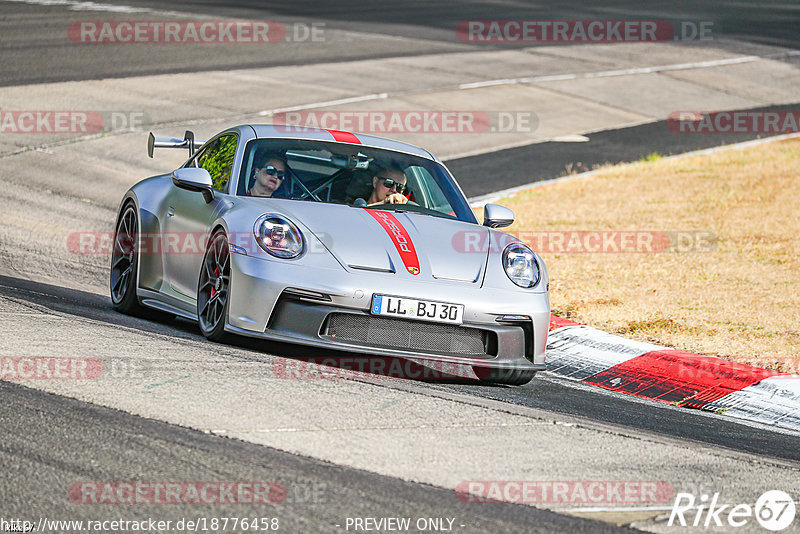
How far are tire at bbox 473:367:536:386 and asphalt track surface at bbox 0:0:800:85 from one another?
539 inches

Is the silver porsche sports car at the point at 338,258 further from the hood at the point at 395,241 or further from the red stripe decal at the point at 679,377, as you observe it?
the red stripe decal at the point at 679,377

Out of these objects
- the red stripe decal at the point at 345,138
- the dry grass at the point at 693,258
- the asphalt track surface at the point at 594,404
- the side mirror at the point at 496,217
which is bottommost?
the dry grass at the point at 693,258

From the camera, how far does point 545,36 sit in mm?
29672

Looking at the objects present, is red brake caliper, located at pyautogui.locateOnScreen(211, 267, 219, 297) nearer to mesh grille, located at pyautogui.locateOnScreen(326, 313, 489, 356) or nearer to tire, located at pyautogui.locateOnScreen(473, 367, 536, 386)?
mesh grille, located at pyautogui.locateOnScreen(326, 313, 489, 356)

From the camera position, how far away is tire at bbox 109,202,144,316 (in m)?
7.96

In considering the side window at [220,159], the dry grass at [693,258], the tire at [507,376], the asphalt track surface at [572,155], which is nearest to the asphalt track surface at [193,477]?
the tire at [507,376]

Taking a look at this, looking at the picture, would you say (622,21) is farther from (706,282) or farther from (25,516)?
(25,516)

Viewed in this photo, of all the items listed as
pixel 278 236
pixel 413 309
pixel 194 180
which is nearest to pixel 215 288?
pixel 278 236

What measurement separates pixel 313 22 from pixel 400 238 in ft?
75.4

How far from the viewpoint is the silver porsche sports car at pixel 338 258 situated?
6.24m

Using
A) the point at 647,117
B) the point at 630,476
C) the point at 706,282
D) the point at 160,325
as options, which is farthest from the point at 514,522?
the point at 647,117

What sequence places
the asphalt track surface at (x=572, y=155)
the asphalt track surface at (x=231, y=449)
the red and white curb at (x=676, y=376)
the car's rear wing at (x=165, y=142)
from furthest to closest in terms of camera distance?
the asphalt track surface at (x=572, y=155) < the car's rear wing at (x=165, y=142) < the red and white curb at (x=676, y=376) < the asphalt track surface at (x=231, y=449)

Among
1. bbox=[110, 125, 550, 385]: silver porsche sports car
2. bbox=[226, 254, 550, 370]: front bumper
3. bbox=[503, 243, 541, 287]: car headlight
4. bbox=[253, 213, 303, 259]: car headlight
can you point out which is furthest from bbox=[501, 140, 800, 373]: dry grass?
bbox=[253, 213, 303, 259]: car headlight

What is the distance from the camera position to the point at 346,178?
24.5 feet
